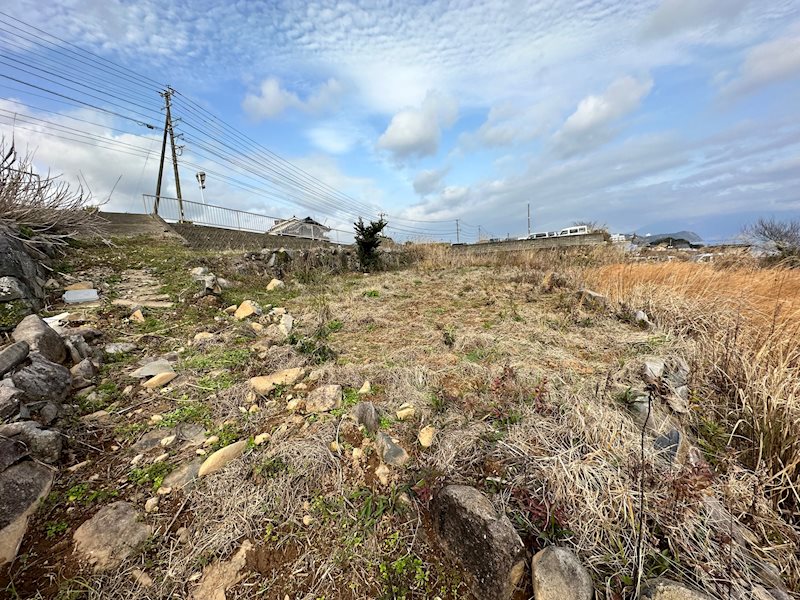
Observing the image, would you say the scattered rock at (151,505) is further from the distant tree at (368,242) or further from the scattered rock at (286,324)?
the distant tree at (368,242)

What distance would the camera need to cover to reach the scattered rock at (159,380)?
2.71 m

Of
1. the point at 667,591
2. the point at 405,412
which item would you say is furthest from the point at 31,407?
the point at 667,591

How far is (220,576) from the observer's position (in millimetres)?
1357

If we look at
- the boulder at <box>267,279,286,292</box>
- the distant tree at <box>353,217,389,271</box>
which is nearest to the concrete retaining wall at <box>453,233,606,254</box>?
the distant tree at <box>353,217,389,271</box>

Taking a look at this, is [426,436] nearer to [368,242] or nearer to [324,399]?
[324,399]

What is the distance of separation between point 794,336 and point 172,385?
499 cm

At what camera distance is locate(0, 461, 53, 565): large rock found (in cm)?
141

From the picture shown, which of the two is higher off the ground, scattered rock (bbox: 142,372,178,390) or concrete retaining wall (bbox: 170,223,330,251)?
concrete retaining wall (bbox: 170,223,330,251)

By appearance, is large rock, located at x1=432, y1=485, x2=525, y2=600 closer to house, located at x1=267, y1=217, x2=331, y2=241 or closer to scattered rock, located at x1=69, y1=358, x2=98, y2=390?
scattered rock, located at x1=69, y1=358, x2=98, y2=390

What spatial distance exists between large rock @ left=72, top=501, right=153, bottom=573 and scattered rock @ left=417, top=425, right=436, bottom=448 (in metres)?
1.42

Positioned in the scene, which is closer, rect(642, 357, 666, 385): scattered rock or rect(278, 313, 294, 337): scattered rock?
rect(642, 357, 666, 385): scattered rock

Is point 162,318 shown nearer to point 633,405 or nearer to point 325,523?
point 325,523

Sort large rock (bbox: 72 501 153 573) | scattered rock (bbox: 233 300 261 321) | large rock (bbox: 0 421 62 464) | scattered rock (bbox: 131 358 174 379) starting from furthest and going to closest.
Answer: scattered rock (bbox: 233 300 261 321)
scattered rock (bbox: 131 358 174 379)
large rock (bbox: 0 421 62 464)
large rock (bbox: 72 501 153 573)

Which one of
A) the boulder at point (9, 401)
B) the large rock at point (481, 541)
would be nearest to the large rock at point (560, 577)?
the large rock at point (481, 541)
